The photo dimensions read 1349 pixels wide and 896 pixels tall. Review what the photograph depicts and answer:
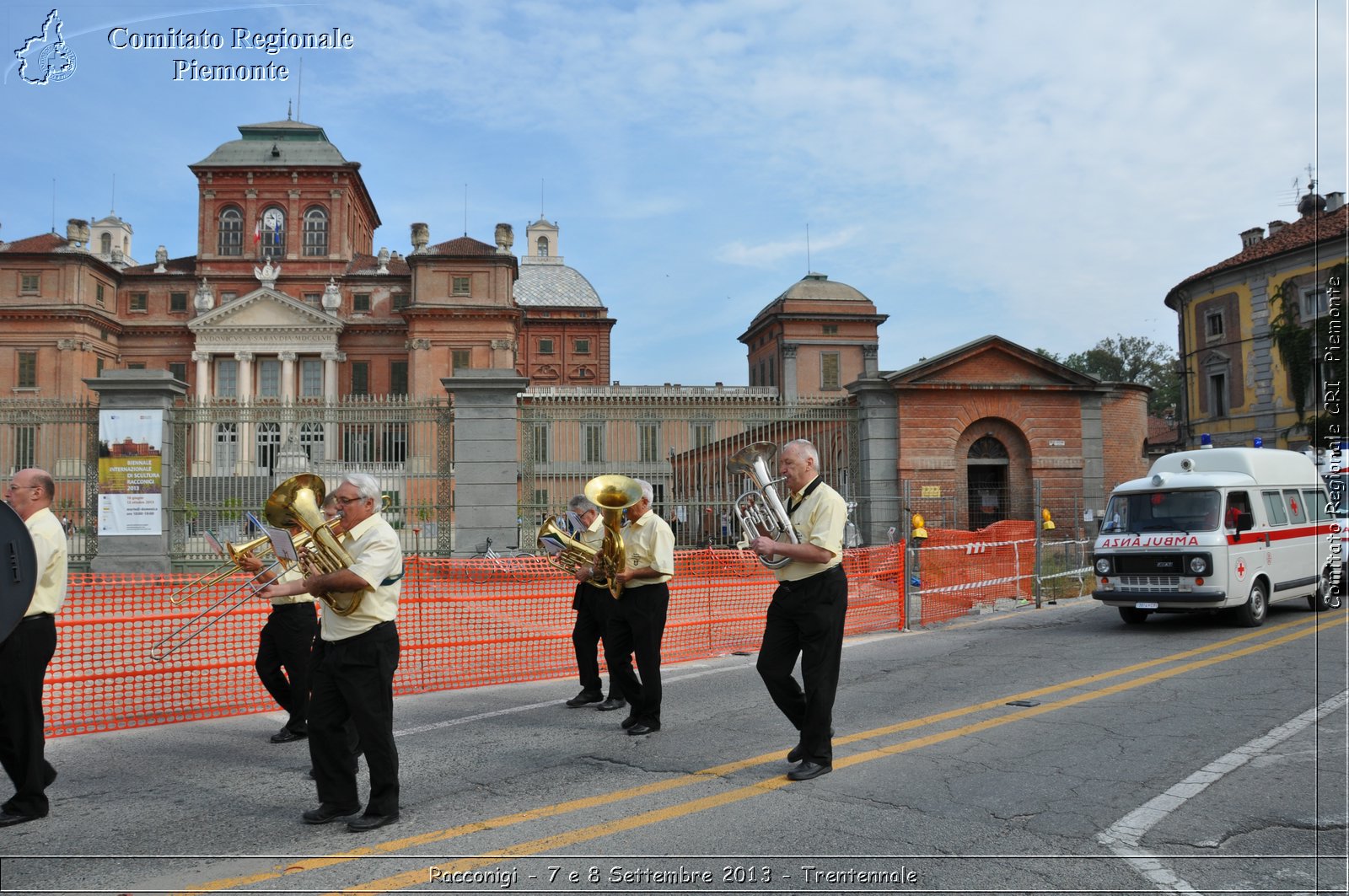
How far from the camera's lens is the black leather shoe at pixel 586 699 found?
813 cm

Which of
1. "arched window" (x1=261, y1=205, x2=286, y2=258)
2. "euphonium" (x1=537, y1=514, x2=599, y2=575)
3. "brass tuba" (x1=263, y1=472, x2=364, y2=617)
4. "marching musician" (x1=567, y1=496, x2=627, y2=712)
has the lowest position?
"marching musician" (x1=567, y1=496, x2=627, y2=712)

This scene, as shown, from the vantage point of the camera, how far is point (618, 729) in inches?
288

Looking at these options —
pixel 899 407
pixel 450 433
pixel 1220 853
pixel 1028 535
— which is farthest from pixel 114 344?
pixel 1220 853

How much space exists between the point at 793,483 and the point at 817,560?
0.59 m

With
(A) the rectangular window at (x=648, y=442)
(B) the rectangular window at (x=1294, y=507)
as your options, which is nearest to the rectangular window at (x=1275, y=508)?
(B) the rectangular window at (x=1294, y=507)

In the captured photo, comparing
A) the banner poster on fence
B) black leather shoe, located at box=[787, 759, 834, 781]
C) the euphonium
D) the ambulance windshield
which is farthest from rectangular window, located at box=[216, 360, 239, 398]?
black leather shoe, located at box=[787, 759, 834, 781]

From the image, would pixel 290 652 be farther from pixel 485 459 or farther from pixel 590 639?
pixel 485 459

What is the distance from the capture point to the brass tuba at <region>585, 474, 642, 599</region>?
24.0 ft

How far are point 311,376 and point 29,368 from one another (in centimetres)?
1335

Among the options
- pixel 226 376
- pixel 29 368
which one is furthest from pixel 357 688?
pixel 29 368

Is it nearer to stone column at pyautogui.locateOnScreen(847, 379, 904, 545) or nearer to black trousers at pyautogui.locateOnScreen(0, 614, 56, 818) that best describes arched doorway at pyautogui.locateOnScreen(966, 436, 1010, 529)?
stone column at pyautogui.locateOnScreen(847, 379, 904, 545)

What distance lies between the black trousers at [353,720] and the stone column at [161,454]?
13.7 meters

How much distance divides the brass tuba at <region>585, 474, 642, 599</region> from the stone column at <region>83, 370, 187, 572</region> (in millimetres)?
12605

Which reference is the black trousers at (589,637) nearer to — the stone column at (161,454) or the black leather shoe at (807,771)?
the black leather shoe at (807,771)
